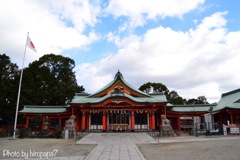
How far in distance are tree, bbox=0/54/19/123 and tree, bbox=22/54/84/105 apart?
2133 mm

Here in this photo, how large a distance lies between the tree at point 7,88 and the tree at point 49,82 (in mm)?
2133

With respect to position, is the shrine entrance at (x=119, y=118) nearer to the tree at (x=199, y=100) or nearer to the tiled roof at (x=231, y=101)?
the tiled roof at (x=231, y=101)

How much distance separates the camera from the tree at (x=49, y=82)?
41.3 m

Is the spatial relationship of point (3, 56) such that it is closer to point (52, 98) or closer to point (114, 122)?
point (52, 98)

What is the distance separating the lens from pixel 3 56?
142ft

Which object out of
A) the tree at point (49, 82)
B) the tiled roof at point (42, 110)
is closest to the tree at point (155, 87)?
the tree at point (49, 82)

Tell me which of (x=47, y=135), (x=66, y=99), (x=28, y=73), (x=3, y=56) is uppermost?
(x=3, y=56)

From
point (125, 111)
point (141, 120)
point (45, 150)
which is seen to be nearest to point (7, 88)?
point (125, 111)

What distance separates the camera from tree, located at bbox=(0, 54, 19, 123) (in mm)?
38312

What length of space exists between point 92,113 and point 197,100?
55.3 meters

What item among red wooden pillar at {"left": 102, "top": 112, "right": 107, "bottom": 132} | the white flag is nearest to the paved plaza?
red wooden pillar at {"left": 102, "top": 112, "right": 107, "bottom": 132}

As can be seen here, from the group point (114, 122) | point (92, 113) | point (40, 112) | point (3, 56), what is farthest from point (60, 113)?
point (3, 56)

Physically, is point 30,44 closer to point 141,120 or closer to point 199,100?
point 141,120

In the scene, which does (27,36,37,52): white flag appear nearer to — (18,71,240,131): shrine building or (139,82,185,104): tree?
(18,71,240,131): shrine building
